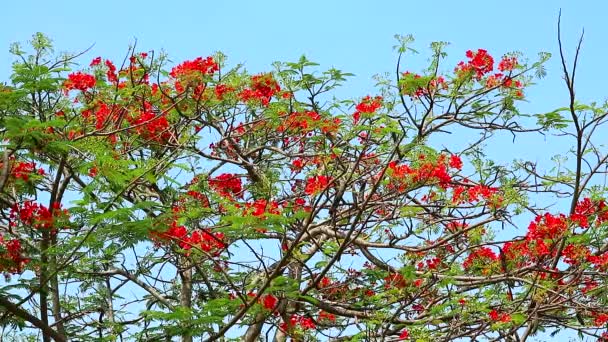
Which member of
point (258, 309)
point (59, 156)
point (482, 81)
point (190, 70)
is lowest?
point (258, 309)

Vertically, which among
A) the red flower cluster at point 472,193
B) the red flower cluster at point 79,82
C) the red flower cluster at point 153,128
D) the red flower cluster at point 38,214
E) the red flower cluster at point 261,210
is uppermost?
the red flower cluster at point 79,82

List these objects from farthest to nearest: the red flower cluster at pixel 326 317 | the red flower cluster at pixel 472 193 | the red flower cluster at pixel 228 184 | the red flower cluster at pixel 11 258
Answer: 1. the red flower cluster at pixel 228 184
2. the red flower cluster at pixel 326 317
3. the red flower cluster at pixel 472 193
4. the red flower cluster at pixel 11 258

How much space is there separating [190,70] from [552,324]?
4524mm

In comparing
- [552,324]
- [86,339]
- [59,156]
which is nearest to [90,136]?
[59,156]

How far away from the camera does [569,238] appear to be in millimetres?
8117

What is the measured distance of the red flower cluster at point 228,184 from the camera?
9344 mm

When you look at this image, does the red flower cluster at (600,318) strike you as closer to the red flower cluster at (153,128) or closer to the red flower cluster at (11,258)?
the red flower cluster at (153,128)

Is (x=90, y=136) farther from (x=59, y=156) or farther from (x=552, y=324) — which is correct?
(x=552, y=324)

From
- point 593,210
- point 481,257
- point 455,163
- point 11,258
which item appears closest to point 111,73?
point 11,258

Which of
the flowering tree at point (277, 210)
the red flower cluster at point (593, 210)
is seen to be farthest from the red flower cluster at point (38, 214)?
the red flower cluster at point (593, 210)

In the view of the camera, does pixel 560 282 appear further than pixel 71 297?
No

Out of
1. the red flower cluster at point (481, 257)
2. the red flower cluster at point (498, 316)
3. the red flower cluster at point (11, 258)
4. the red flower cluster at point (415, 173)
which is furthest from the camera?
the red flower cluster at point (481, 257)

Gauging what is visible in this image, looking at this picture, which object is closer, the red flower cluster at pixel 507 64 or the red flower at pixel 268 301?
the red flower at pixel 268 301

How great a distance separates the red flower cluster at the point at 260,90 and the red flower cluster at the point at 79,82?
1531 millimetres
